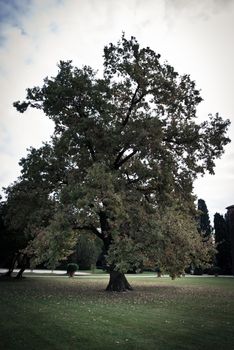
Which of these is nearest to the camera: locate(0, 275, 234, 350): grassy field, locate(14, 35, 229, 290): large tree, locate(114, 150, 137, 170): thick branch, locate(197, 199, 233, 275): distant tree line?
locate(0, 275, 234, 350): grassy field

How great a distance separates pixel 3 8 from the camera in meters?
12.9

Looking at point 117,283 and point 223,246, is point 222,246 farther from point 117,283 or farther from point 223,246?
point 117,283

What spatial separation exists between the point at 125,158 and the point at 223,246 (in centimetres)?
3794

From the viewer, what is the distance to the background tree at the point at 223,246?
56531 millimetres

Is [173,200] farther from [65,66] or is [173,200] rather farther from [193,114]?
[65,66]

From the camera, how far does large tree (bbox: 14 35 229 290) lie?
2078cm

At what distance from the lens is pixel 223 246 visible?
187 ft

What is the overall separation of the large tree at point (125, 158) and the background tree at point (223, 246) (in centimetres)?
3224

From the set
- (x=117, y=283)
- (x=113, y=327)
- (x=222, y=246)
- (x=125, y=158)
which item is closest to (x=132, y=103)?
(x=125, y=158)

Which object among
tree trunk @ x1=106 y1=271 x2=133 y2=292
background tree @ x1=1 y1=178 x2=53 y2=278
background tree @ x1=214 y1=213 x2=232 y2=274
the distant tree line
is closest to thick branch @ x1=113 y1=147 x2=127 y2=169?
background tree @ x1=1 y1=178 x2=53 y2=278

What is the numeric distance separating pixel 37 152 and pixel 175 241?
1057 cm

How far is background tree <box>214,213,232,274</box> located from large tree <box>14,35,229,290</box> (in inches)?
1269

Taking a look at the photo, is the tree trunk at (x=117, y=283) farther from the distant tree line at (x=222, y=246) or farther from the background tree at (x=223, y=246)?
the background tree at (x=223, y=246)

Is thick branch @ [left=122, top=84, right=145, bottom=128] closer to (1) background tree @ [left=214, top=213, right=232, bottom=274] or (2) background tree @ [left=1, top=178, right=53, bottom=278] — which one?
(2) background tree @ [left=1, top=178, right=53, bottom=278]
